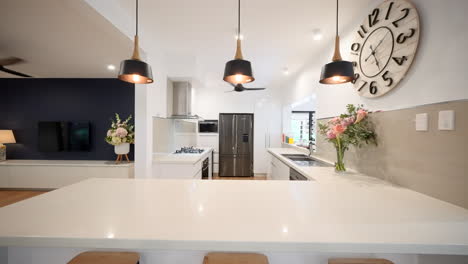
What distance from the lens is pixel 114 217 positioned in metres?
0.73

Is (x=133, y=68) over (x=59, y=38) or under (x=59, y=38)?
under

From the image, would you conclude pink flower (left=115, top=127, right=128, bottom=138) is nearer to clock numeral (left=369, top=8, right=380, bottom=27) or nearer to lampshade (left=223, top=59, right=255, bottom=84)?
lampshade (left=223, top=59, right=255, bottom=84)

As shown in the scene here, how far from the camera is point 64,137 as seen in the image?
3900 mm

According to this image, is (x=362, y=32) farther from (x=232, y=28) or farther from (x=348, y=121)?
A: (x=232, y=28)

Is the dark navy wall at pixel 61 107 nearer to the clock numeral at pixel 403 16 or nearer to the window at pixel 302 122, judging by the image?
the clock numeral at pixel 403 16

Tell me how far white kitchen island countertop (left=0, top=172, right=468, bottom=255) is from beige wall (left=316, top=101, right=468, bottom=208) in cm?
13

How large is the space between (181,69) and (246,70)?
2.16m

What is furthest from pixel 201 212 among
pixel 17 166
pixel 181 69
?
pixel 17 166

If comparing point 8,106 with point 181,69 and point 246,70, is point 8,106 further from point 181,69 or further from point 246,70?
point 246,70

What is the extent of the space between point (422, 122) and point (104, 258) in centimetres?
196

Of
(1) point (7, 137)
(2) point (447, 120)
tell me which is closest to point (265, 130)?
(2) point (447, 120)

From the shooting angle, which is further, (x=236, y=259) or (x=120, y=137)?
(x=120, y=137)

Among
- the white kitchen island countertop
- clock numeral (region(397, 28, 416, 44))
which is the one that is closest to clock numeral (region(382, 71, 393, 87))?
clock numeral (region(397, 28, 416, 44))

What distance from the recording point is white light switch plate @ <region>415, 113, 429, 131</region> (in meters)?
1.13
